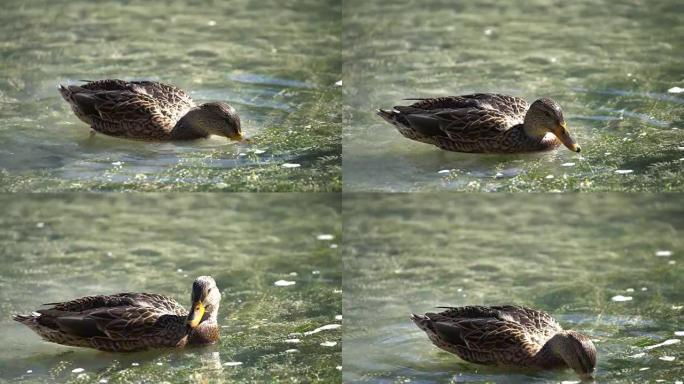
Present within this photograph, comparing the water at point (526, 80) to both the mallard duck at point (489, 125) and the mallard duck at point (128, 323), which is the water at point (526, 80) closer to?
the mallard duck at point (489, 125)

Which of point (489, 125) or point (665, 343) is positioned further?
point (489, 125)

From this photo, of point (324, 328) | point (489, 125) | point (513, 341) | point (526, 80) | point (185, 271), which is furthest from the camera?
point (526, 80)

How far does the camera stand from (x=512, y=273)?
1055 centimetres

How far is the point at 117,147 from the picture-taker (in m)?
9.81

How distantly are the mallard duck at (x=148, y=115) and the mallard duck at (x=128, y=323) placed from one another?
3.94 ft

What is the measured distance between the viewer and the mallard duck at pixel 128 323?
Result: 894 cm

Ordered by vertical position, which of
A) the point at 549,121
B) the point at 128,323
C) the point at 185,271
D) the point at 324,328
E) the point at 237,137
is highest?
the point at 549,121

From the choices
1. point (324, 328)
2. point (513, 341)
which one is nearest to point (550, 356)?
point (513, 341)

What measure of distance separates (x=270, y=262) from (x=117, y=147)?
1.50 metres

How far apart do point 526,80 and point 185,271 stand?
284cm

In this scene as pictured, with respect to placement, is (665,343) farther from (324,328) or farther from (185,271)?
(185,271)

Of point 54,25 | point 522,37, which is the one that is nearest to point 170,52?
point 54,25

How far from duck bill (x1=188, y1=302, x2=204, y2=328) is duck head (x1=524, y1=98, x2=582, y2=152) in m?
2.44

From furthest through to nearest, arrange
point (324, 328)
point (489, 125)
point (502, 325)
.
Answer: point (489, 125) → point (324, 328) → point (502, 325)
